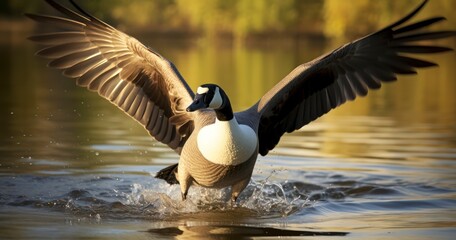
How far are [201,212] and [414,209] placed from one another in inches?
80.7

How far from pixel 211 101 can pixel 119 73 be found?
2.32 metres

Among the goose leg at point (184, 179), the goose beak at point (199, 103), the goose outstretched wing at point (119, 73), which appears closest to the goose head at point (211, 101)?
the goose beak at point (199, 103)

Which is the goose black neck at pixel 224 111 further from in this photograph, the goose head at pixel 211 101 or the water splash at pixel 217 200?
the water splash at pixel 217 200

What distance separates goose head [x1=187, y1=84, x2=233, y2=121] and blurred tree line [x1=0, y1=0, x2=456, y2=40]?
44.3 metres

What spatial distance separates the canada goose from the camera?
33.9ft

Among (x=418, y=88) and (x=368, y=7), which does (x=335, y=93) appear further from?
(x=368, y=7)

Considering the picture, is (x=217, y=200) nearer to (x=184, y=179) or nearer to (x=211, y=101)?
(x=184, y=179)

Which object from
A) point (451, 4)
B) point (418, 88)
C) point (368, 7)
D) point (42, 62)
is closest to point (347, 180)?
point (418, 88)

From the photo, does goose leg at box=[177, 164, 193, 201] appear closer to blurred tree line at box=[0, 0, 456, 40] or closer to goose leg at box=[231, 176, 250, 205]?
goose leg at box=[231, 176, 250, 205]

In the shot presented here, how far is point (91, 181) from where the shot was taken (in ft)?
37.9

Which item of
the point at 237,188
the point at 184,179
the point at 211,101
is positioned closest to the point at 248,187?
the point at 237,188

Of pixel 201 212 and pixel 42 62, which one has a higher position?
pixel 42 62

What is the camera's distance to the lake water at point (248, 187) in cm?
891

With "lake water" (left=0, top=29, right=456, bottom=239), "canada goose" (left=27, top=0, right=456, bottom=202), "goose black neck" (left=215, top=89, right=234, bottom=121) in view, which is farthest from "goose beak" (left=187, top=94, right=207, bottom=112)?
"canada goose" (left=27, top=0, right=456, bottom=202)
